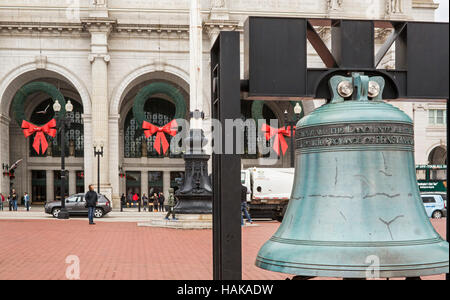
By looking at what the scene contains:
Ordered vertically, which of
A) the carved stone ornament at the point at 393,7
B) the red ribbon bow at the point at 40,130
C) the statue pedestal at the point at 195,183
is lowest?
the statue pedestal at the point at 195,183

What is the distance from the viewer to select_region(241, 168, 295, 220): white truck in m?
32.3

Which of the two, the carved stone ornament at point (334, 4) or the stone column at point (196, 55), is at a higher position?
the carved stone ornament at point (334, 4)

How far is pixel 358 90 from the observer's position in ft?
13.1

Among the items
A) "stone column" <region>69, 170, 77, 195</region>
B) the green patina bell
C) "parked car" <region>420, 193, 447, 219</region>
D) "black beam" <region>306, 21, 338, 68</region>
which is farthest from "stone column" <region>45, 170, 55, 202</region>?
"black beam" <region>306, 21, 338, 68</region>

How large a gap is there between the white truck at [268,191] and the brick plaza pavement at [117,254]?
1135 cm

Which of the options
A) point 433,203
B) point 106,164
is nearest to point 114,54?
point 106,164

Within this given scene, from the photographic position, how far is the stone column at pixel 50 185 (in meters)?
57.4

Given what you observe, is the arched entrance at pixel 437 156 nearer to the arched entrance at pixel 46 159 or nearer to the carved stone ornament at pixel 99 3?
the arched entrance at pixel 46 159

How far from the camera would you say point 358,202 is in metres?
4.00

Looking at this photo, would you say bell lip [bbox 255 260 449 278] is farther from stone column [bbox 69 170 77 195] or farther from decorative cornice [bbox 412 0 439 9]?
decorative cornice [bbox 412 0 439 9]

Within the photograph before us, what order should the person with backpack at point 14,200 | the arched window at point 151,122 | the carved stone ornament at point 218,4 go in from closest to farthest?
the person with backpack at point 14,200, the carved stone ornament at point 218,4, the arched window at point 151,122

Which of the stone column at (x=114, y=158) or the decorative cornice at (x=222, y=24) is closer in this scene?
the decorative cornice at (x=222, y=24)

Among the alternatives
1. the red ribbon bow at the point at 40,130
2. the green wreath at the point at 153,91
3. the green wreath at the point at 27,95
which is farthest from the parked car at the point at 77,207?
the green wreath at the point at 27,95
